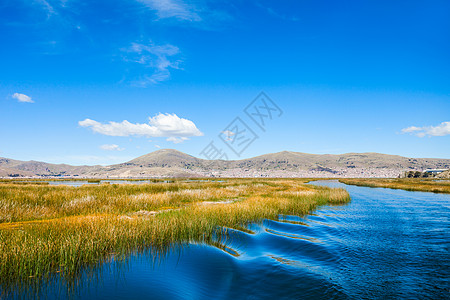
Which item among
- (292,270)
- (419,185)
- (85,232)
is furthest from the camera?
(419,185)

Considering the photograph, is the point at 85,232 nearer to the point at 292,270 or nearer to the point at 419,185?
the point at 292,270

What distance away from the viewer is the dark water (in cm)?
667

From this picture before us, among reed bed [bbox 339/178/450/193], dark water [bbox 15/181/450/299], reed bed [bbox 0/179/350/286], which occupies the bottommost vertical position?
reed bed [bbox 339/178/450/193]

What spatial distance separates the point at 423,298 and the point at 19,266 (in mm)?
11101

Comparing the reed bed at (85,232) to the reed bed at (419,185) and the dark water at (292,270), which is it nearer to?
the dark water at (292,270)

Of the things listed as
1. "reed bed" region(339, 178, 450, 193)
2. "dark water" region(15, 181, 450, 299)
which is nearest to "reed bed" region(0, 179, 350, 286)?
"dark water" region(15, 181, 450, 299)

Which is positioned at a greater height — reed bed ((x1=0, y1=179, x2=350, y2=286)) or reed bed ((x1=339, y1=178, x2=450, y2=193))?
reed bed ((x1=0, y1=179, x2=350, y2=286))

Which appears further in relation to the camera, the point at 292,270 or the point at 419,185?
the point at 419,185

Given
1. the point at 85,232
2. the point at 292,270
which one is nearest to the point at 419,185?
the point at 292,270

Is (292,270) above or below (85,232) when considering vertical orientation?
below

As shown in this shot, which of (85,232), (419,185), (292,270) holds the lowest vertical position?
(419,185)

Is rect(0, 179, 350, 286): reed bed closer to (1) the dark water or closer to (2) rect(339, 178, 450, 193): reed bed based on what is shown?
(1) the dark water

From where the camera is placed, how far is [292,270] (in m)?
8.47

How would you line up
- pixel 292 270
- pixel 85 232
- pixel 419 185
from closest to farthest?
pixel 292 270 → pixel 85 232 → pixel 419 185
